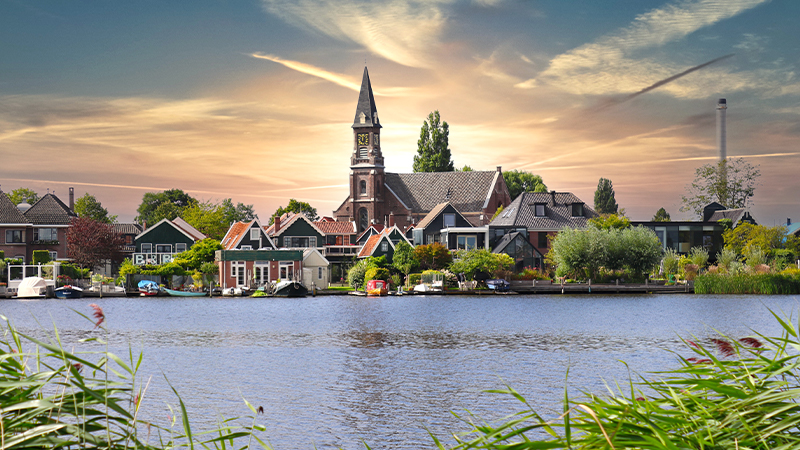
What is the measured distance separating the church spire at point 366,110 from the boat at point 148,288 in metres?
58.4

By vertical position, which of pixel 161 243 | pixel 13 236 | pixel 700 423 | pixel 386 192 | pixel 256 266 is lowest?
pixel 700 423

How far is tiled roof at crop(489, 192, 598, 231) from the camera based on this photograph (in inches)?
3482

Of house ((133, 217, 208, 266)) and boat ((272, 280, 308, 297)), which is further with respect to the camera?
house ((133, 217, 208, 266))

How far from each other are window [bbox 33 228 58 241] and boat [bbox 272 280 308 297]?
34257mm

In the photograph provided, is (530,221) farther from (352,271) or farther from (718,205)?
(718,205)

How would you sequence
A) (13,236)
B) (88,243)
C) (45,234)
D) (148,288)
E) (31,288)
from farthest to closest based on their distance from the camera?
1. (45,234)
2. (88,243)
3. (13,236)
4. (148,288)
5. (31,288)

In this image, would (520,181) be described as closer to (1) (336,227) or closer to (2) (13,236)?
(1) (336,227)

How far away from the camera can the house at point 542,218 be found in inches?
3477

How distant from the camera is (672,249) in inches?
3455

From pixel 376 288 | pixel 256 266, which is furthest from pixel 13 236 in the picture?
pixel 376 288

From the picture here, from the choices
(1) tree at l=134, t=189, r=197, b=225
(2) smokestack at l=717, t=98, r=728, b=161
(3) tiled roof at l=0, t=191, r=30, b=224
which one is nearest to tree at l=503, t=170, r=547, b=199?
(2) smokestack at l=717, t=98, r=728, b=161

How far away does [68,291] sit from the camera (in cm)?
7275

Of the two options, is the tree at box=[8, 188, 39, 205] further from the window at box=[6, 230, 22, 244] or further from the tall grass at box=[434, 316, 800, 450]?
the tall grass at box=[434, 316, 800, 450]

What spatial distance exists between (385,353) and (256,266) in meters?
52.2
